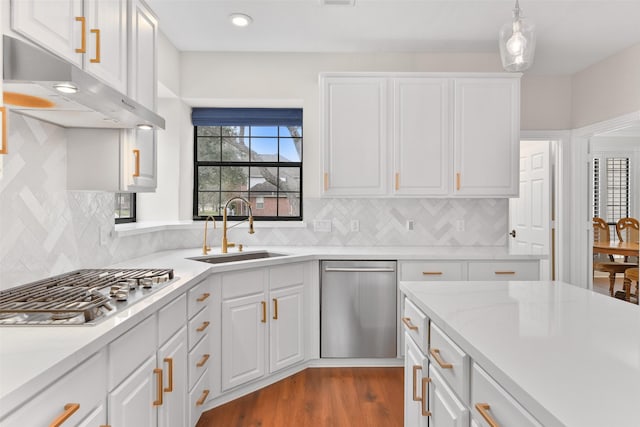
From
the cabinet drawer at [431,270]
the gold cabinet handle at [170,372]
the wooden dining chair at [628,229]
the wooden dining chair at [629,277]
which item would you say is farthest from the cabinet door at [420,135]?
the wooden dining chair at [628,229]

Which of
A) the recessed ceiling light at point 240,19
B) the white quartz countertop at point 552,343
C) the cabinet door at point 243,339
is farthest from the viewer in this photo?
the recessed ceiling light at point 240,19

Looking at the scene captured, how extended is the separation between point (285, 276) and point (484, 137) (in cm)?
203

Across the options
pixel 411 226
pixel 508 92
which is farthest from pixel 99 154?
pixel 508 92

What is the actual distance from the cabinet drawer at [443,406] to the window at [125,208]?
8.64 ft

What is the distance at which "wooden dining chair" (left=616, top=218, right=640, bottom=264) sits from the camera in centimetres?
615

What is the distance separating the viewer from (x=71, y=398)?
3.42 ft

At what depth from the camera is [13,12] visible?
4.02ft

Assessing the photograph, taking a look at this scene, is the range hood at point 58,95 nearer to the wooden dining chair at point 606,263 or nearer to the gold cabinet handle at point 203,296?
the gold cabinet handle at point 203,296

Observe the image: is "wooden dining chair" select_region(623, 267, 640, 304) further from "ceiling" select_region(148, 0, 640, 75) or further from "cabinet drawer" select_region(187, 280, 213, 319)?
"cabinet drawer" select_region(187, 280, 213, 319)

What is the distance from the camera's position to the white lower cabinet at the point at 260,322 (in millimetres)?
2512

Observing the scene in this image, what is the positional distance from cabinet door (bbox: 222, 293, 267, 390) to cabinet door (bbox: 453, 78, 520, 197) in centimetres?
192

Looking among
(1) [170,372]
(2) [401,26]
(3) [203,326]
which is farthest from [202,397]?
(2) [401,26]

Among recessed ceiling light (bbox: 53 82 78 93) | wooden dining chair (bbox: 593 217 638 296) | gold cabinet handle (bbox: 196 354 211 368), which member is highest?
recessed ceiling light (bbox: 53 82 78 93)

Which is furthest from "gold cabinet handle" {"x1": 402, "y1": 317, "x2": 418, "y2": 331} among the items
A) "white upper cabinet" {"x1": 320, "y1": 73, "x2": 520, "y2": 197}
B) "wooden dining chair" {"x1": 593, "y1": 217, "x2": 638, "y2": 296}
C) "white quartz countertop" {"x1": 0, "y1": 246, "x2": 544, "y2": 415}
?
"wooden dining chair" {"x1": 593, "y1": 217, "x2": 638, "y2": 296}
